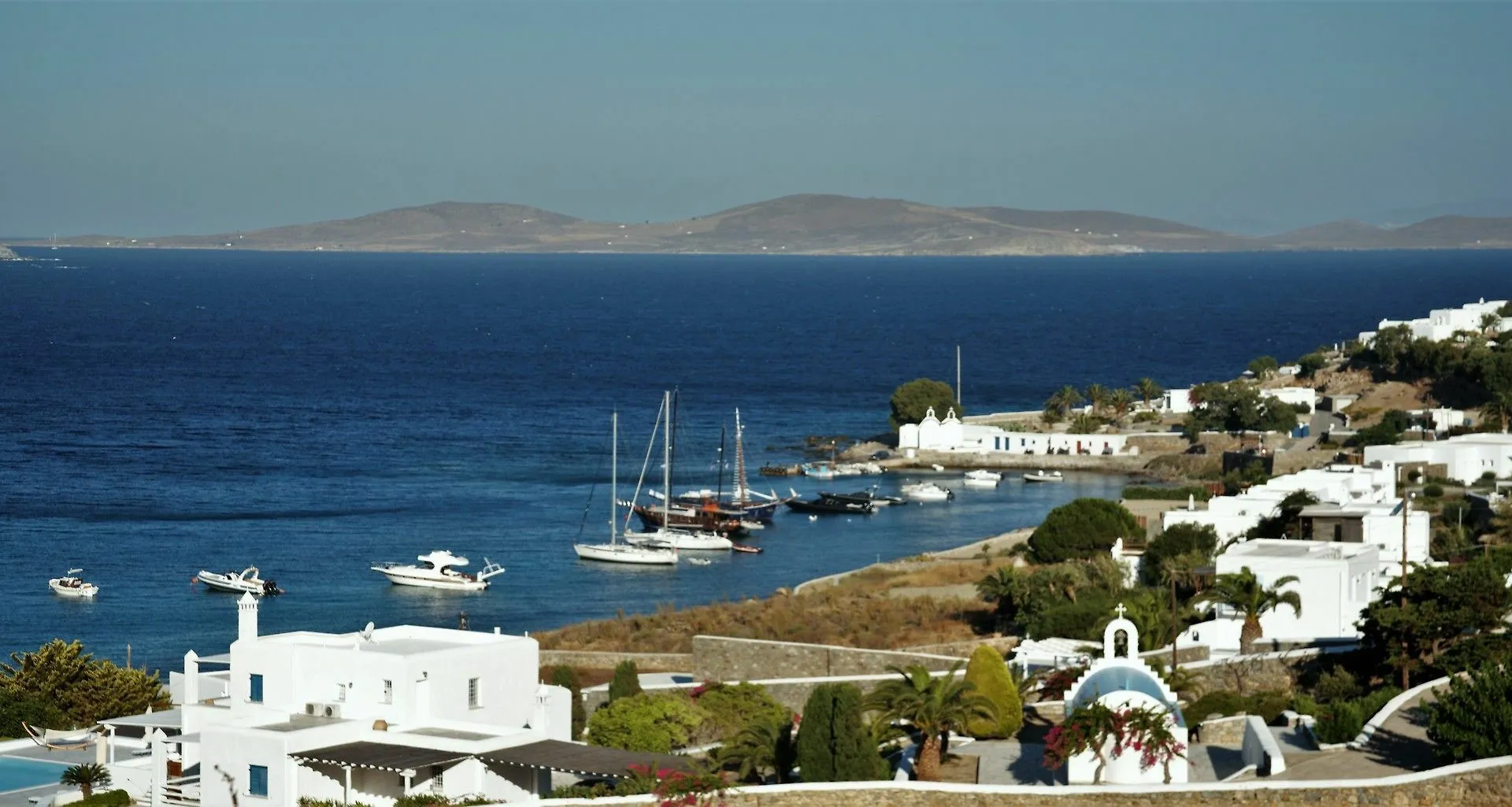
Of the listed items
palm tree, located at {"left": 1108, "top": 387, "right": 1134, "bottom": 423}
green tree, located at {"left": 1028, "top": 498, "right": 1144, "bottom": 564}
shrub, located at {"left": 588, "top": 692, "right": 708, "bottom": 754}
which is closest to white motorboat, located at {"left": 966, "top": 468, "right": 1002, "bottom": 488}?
palm tree, located at {"left": 1108, "top": 387, "right": 1134, "bottom": 423}

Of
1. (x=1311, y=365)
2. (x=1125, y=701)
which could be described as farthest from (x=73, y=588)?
(x=1311, y=365)

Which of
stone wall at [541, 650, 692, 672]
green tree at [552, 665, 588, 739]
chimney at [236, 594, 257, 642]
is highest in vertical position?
chimney at [236, 594, 257, 642]

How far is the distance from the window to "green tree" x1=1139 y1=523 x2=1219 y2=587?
1973 centimetres

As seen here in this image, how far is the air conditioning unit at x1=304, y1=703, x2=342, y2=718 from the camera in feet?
74.3

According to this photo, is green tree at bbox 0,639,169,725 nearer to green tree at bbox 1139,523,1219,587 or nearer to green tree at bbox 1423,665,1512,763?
green tree at bbox 1423,665,1512,763

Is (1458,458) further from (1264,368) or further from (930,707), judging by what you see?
(1264,368)

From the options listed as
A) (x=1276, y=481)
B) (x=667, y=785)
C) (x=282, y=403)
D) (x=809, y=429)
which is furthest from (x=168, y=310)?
(x=667, y=785)

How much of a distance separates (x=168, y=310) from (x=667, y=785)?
172 m

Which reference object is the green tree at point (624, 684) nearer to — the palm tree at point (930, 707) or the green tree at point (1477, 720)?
the palm tree at point (930, 707)

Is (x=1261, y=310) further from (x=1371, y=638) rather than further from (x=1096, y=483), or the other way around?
(x=1371, y=638)

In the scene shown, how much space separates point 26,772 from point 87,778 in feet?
6.95

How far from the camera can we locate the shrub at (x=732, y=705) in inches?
1041

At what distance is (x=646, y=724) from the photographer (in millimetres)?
25766

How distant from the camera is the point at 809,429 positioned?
9156cm
